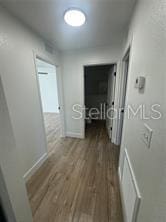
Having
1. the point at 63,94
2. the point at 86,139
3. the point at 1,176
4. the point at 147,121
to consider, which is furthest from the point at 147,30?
the point at 86,139

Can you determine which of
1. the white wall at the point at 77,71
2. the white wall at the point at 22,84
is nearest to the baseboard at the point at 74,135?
the white wall at the point at 77,71

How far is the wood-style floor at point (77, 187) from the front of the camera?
1.27 meters

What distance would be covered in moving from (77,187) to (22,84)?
1.79 meters

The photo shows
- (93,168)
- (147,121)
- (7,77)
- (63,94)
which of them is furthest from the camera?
(63,94)

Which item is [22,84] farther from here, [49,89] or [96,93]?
[49,89]

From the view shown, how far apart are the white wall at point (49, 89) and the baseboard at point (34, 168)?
3.76 meters

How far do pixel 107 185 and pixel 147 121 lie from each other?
1.39 metres

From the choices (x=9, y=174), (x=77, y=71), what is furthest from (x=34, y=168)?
(x=77, y=71)

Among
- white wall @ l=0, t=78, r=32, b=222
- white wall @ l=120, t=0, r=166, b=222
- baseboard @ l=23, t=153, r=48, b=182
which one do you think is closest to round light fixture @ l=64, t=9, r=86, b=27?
white wall @ l=120, t=0, r=166, b=222

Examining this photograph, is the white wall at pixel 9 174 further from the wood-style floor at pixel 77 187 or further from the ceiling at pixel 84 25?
the ceiling at pixel 84 25

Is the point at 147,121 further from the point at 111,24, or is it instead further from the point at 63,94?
the point at 63,94

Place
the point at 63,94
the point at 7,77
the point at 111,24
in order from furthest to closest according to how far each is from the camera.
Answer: the point at 63,94
the point at 111,24
the point at 7,77

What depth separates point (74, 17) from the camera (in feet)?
4.61

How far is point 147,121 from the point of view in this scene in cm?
78
